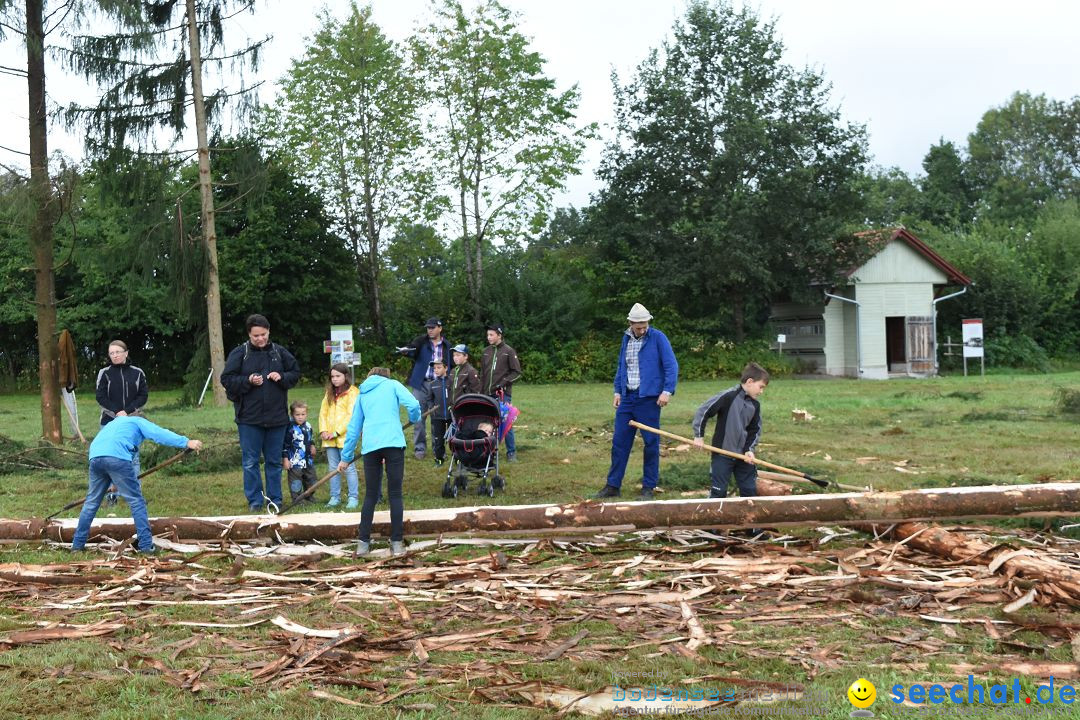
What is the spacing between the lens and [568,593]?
22.0 ft

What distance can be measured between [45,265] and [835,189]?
30.9 meters

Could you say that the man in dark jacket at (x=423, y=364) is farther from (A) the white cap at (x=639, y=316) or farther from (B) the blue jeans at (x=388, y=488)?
(B) the blue jeans at (x=388, y=488)

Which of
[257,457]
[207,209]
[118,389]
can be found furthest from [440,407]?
[207,209]

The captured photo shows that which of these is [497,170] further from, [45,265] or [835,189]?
[45,265]

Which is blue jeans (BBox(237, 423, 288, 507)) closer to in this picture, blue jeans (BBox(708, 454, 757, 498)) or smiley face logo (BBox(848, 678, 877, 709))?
blue jeans (BBox(708, 454, 757, 498))

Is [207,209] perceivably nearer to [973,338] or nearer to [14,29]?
[14,29]

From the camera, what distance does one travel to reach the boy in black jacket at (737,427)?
8781 millimetres

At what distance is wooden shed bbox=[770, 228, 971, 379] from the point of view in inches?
1574

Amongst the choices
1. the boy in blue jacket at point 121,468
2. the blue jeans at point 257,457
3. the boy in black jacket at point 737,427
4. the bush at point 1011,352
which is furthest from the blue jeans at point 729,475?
the bush at point 1011,352

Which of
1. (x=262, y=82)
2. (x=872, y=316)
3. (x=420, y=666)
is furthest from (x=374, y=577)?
(x=872, y=316)

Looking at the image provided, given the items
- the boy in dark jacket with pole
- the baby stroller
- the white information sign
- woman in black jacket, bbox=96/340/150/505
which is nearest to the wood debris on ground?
the baby stroller

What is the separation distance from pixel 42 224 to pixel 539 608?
14361 millimetres

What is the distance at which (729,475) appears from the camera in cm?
889

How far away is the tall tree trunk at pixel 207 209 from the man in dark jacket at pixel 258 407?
16354 mm
